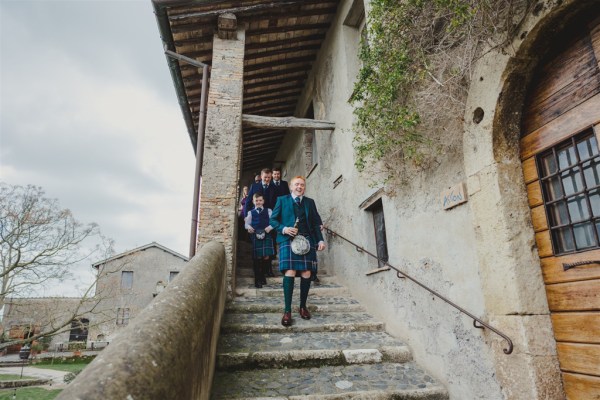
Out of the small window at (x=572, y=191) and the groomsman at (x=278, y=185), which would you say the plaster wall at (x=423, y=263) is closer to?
the small window at (x=572, y=191)

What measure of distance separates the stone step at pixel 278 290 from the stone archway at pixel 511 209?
3.17m

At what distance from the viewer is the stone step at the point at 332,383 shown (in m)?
2.92

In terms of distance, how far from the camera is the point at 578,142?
2.25 m

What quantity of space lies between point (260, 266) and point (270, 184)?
66.7 inches

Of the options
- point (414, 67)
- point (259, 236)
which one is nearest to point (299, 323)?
point (259, 236)

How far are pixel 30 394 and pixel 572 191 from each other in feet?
63.3

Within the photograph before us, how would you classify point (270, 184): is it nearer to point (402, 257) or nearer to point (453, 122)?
point (402, 257)

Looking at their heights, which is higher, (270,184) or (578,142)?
(270,184)

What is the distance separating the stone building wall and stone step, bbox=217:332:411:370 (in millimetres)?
298

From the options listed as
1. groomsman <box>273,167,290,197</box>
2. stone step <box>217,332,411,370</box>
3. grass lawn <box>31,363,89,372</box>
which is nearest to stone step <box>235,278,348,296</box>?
stone step <box>217,332,411,370</box>

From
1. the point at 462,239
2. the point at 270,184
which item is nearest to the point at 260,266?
the point at 270,184

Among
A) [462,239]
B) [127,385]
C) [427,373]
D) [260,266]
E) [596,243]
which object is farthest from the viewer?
[260,266]

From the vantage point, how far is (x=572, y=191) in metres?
2.29

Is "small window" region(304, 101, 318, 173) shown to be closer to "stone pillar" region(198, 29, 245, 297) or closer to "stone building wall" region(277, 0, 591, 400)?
"stone pillar" region(198, 29, 245, 297)
